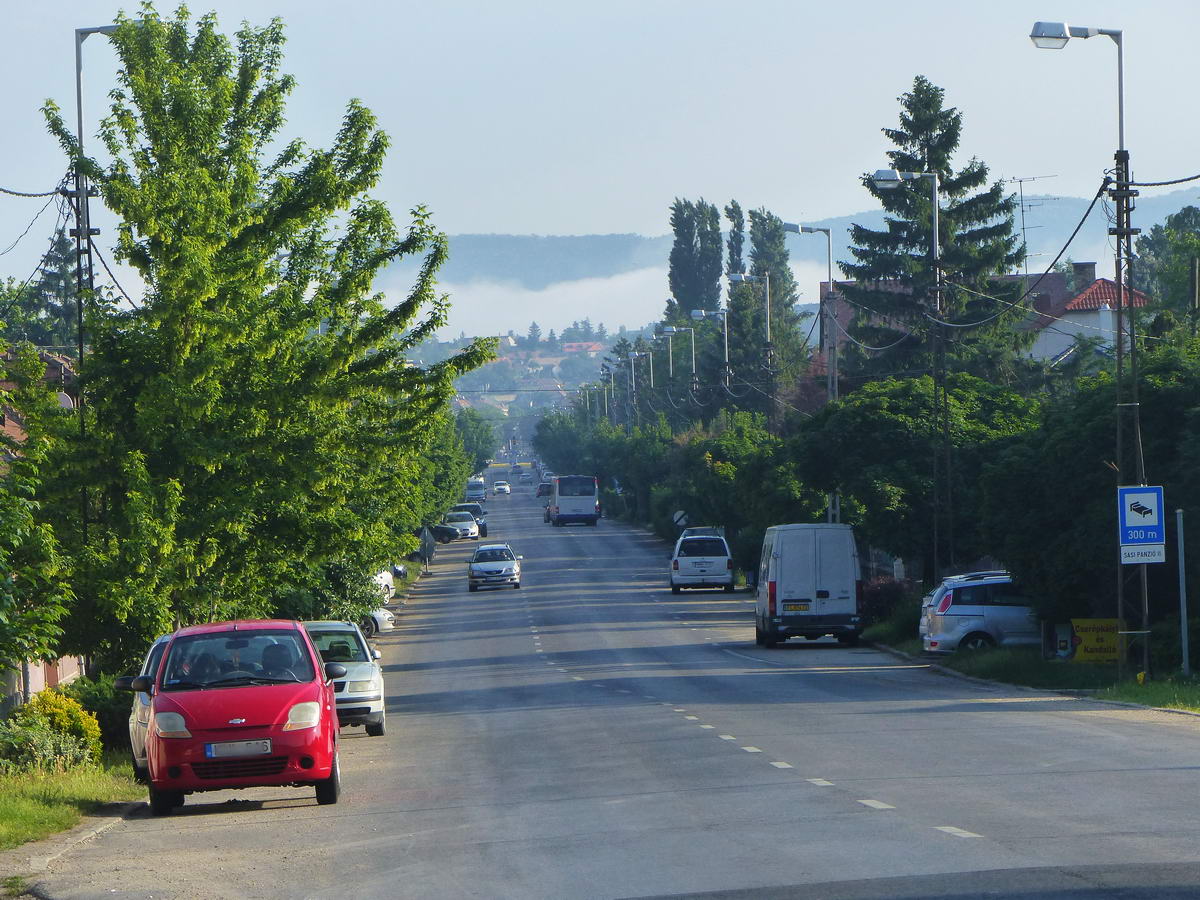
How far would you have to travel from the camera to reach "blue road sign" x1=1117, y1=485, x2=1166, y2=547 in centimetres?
2309

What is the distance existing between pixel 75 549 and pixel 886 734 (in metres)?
10.0

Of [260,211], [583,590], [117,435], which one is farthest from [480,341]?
[583,590]

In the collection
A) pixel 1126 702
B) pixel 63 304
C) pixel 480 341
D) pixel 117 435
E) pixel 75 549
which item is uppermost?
pixel 63 304

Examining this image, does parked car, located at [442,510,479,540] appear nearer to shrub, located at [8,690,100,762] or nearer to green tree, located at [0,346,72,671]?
green tree, located at [0,346,72,671]

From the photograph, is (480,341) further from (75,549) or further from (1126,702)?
(1126,702)

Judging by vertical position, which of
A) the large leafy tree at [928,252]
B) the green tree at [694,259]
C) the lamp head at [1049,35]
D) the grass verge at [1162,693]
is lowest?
the grass verge at [1162,693]

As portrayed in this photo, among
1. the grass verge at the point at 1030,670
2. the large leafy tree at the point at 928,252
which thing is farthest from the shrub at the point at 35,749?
the large leafy tree at the point at 928,252

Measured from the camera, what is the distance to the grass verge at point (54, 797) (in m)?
12.5

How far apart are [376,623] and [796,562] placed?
13893mm

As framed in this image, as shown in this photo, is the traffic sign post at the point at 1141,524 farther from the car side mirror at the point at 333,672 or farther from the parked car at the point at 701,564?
the parked car at the point at 701,564

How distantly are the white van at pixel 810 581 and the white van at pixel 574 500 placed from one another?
233 ft

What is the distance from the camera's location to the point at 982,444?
125 ft

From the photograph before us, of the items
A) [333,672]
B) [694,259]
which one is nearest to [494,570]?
[333,672]

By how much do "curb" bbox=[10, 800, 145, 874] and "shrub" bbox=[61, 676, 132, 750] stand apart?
468cm
